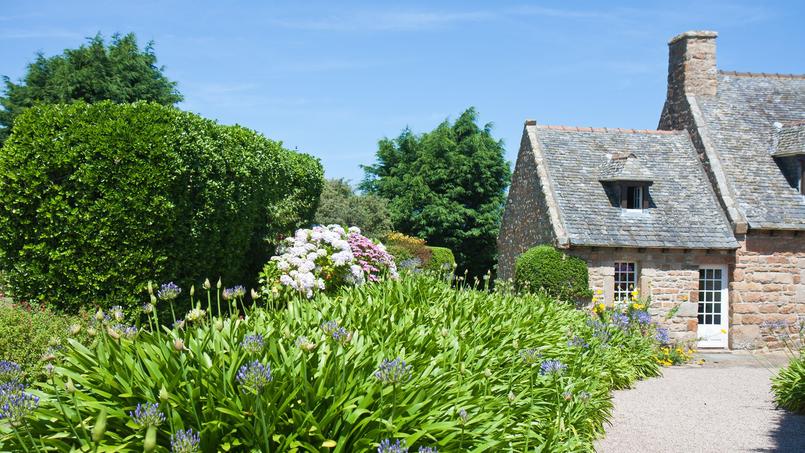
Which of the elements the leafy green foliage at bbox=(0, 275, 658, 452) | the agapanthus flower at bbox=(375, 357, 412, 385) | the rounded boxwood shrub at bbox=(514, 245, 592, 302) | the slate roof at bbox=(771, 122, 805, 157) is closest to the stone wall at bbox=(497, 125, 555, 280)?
the rounded boxwood shrub at bbox=(514, 245, 592, 302)

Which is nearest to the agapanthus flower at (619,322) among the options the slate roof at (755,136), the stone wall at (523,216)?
the stone wall at (523,216)

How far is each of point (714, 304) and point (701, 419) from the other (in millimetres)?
11703

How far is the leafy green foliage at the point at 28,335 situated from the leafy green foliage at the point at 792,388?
352 inches

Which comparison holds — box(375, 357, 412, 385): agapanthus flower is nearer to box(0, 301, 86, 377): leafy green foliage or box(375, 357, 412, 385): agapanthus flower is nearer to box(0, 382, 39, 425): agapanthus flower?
box(0, 382, 39, 425): agapanthus flower

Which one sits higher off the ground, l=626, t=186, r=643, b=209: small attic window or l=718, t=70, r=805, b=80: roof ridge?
l=718, t=70, r=805, b=80: roof ridge

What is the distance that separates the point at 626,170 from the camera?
1930cm

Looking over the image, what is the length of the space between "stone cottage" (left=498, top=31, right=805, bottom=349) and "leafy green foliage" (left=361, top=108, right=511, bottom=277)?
1153 centimetres

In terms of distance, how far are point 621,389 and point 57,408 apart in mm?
8147

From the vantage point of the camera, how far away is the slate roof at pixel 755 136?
19.3 meters

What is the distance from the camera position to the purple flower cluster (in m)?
13.1

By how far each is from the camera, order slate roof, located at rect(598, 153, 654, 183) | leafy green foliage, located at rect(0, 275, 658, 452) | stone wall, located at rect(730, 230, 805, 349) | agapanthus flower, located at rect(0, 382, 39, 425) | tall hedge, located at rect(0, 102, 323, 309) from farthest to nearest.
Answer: slate roof, located at rect(598, 153, 654, 183)
stone wall, located at rect(730, 230, 805, 349)
tall hedge, located at rect(0, 102, 323, 309)
leafy green foliage, located at rect(0, 275, 658, 452)
agapanthus flower, located at rect(0, 382, 39, 425)

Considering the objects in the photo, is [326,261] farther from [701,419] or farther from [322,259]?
[701,419]

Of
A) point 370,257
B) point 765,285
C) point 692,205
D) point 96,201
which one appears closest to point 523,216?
point 692,205

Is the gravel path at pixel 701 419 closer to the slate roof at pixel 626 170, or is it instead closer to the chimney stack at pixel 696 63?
the slate roof at pixel 626 170
